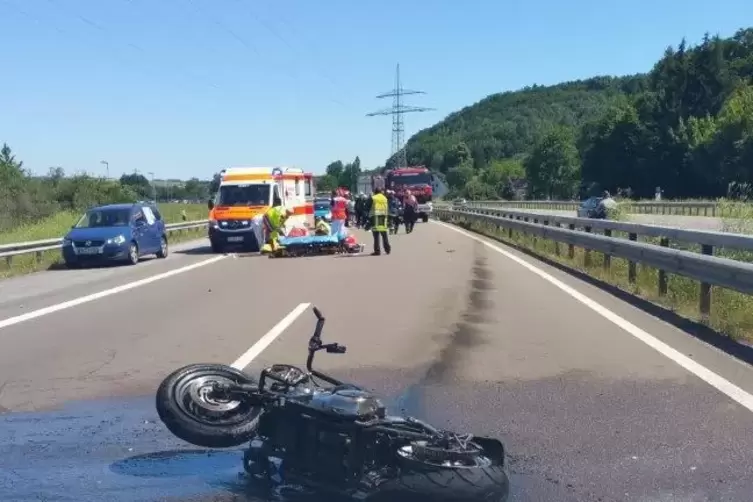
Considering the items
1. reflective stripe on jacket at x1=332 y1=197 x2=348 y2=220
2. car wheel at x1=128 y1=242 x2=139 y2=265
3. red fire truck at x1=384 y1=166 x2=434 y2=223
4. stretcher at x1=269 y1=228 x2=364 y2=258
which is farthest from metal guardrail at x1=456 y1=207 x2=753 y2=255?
red fire truck at x1=384 y1=166 x2=434 y2=223

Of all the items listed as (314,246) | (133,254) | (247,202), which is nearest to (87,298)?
(133,254)

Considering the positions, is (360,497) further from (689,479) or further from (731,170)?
(731,170)

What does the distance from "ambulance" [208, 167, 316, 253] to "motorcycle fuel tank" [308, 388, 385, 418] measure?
2412cm

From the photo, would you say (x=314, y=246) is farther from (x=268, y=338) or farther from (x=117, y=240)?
(x=268, y=338)

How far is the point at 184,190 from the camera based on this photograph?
164500mm

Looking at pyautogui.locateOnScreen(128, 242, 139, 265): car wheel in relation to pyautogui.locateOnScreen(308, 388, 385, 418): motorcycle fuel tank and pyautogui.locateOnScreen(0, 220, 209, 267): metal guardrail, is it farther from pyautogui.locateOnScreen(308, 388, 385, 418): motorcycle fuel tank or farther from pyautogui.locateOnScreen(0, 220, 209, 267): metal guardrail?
pyautogui.locateOnScreen(308, 388, 385, 418): motorcycle fuel tank

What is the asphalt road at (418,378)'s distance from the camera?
5574 millimetres

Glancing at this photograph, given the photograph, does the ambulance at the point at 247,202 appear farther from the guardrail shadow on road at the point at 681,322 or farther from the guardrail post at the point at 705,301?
the guardrail post at the point at 705,301

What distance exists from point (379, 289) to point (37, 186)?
61675 millimetres

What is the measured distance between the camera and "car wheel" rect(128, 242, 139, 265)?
2420cm

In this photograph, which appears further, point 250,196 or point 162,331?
point 250,196

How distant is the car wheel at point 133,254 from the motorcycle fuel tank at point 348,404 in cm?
1994

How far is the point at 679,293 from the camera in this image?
13.9m

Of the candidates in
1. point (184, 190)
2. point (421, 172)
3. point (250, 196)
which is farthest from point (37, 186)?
point (184, 190)
